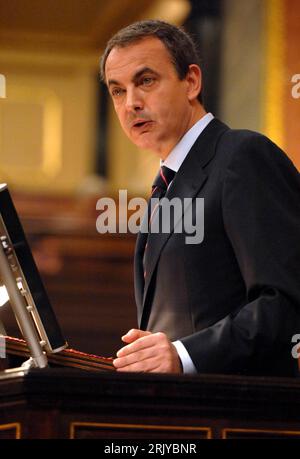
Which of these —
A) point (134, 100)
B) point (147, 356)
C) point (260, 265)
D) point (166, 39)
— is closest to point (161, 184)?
point (134, 100)

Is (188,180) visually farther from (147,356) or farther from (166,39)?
(147,356)

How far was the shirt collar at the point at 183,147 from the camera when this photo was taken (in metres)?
2.51

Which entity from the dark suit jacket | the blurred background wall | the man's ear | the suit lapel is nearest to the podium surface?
the dark suit jacket

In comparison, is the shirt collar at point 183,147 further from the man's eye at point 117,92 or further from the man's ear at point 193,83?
the man's eye at point 117,92

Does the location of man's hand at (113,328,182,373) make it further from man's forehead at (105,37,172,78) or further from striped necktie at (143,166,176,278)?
man's forehead at (105,37,172,78)

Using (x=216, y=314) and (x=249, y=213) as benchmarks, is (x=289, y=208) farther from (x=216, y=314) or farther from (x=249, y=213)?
(x=216, y=314)

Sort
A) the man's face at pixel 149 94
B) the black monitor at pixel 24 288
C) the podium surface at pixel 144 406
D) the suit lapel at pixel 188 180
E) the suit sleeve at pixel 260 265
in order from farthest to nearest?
the man's face at pixel 149 94, the suit lapel at pixel 188 180, the suit sleeve at pixel 260 265, the black monitor at pixel 24 288, the podium surface at pixel 144 406

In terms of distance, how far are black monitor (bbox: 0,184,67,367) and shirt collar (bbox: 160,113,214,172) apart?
59cm

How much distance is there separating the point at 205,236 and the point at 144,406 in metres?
0.53

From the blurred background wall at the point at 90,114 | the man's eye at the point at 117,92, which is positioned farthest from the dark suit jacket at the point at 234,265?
the blurred background wall at the point at 90,114

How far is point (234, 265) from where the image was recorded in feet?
7.47

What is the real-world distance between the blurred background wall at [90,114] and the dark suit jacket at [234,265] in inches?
157

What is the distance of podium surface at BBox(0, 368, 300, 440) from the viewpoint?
1.84 m
